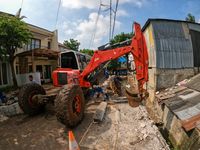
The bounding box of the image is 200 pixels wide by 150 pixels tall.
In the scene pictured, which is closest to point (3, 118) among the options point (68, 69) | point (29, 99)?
point (29, 99)

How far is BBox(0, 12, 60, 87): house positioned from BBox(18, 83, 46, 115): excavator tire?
8.31m

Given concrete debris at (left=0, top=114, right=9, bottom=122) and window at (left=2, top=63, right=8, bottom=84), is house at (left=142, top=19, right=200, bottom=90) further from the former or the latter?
window at (left=2, top=63, right=8, bottom=84)

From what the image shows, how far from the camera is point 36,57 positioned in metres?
21.4

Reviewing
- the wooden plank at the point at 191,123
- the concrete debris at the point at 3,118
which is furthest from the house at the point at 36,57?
the wooden plank at the point at 191,123

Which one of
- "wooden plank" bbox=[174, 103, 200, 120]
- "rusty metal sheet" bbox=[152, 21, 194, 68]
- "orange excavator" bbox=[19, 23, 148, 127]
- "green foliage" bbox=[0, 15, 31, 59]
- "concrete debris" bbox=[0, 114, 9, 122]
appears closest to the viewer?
"orange excavator" bbox=[19, 23, 148, 127]

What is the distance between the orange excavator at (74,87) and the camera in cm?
631

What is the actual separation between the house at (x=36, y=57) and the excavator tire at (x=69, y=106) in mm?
10796

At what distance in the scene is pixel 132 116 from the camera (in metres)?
7.95

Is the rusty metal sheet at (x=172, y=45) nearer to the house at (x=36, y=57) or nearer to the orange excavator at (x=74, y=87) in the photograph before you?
the orange excavator at (x=74, y=87)

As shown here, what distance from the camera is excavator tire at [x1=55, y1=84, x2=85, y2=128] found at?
6164 millimetres

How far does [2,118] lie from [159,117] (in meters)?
7.49

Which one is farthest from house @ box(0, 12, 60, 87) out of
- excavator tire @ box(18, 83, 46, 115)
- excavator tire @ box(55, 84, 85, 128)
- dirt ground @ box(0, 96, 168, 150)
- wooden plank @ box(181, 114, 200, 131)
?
wooden plank @ box(181, 114, 200, 131)

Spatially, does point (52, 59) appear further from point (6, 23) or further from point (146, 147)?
point (146, 147)

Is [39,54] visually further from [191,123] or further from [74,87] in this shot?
[191,123]
